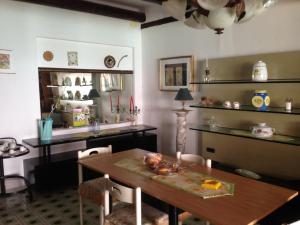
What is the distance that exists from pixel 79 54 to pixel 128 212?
2.74m

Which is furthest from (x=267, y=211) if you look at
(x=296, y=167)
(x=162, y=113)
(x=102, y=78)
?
(x=102, y=78)

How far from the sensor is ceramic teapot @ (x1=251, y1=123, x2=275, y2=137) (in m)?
3.15

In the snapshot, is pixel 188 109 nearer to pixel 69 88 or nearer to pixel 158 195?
pixel 69 88

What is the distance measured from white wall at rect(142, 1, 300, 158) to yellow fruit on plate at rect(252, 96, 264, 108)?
573 mm

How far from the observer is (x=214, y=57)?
3779 millimetres

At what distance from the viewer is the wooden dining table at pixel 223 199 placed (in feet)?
4.97

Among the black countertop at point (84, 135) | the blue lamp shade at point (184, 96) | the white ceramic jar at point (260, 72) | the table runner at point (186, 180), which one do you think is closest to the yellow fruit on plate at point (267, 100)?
the white ceramic jar at point (260, 72)

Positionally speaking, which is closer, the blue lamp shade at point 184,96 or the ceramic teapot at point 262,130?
the ceramic teapot at point 262,130

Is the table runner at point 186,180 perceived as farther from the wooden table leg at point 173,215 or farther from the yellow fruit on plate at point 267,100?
the yellow fruit on plate at point 267,100

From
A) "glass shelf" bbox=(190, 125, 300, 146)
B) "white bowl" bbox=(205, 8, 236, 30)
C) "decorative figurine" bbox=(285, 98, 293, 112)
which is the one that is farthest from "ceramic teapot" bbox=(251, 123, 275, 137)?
"white bowl" bbox=(205, 8, 236, 30)

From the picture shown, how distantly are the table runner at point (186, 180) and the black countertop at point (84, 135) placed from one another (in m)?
1.35

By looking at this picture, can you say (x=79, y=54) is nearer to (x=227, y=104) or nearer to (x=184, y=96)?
(x=184, y=96)

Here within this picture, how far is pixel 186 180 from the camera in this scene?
204 cm

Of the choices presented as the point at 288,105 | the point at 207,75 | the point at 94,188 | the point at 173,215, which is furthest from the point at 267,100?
the point at 94,188
